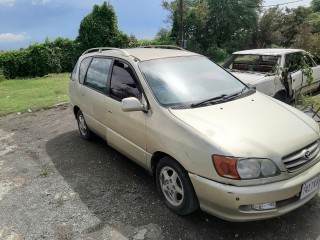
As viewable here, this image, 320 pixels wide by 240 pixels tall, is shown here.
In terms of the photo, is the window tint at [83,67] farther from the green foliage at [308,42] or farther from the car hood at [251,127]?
the green foliage at [308,42]

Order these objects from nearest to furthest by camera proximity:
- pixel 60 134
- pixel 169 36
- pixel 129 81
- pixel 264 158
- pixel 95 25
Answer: pixel 264 158, pixel 129 81, pixel 60 134, pixel 95 25, pixel 169 36

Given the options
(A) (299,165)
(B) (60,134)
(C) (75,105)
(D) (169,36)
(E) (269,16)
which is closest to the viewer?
(A) (299,165)

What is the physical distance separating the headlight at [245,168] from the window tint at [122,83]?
149 cm

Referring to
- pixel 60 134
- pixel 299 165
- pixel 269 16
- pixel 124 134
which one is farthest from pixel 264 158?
pixel 269 16

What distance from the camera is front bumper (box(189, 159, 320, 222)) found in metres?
2.75

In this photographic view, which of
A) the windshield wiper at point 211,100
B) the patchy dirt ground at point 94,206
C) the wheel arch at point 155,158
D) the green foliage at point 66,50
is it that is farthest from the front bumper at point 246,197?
the green foliage at point 66,50

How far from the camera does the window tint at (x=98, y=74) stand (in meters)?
4.67

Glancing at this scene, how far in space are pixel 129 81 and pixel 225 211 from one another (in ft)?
6.75

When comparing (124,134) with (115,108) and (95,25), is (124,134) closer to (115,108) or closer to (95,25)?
(115,108)

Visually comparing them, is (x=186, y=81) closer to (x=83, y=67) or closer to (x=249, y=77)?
(x=83, y=67)

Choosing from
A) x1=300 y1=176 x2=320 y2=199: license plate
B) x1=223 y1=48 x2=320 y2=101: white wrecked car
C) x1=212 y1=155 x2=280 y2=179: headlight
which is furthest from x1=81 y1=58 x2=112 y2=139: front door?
x1=223 y1=48 x2=320 y2=101: white wrecked car

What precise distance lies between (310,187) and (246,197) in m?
0.79

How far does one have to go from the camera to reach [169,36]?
87.0ft

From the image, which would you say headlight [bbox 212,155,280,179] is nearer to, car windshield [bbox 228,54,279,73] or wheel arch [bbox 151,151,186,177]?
wheel arch [bbox 151,151,186,177]
